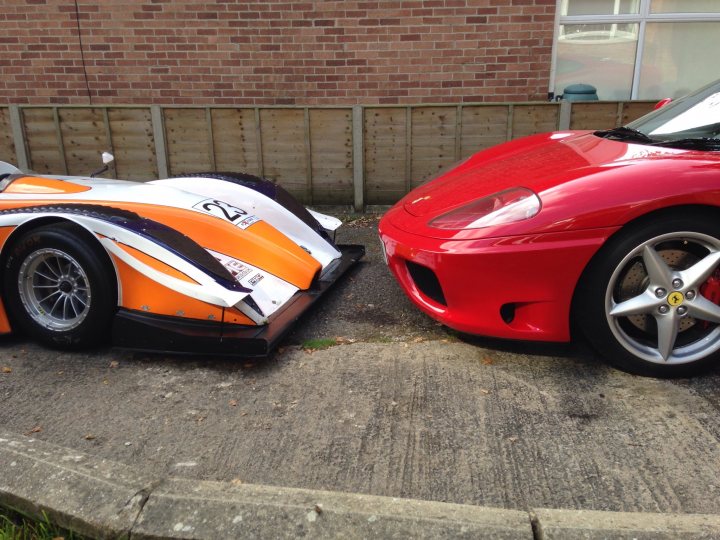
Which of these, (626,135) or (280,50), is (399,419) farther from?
(280,50)

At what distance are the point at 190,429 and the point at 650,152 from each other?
2353 mm

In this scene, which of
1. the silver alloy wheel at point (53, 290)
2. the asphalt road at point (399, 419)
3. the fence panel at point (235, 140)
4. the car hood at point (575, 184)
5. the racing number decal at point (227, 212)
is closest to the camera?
the asphalt road at point (399, 419)

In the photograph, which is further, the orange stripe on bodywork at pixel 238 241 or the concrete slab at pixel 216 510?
the orange stripe on bodywork at pixel 238 241

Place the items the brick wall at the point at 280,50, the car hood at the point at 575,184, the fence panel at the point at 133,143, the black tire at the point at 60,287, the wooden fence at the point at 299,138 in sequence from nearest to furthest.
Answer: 1. the car hood at the point at 575,184
2. the black tire at the point at 60,287
3. the wooden fence at the point at 299,138
4. the fence panel at the point at 133,143
5. the brick wall at the point at 280,50

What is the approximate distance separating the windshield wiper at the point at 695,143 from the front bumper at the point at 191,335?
2001 millimetres

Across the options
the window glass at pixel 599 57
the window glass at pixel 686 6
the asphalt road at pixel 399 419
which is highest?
the window glass at pixel 686 6

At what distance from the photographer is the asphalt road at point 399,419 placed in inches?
79.0

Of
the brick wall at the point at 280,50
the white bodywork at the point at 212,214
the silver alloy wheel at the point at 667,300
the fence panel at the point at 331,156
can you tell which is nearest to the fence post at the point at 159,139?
the brick wall at the point at 280,50

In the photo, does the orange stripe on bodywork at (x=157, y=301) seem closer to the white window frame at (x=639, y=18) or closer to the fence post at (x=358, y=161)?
the fence post at (x=358, y=161)

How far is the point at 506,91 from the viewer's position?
6.65 m

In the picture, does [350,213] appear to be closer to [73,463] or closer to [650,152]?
[650,152]

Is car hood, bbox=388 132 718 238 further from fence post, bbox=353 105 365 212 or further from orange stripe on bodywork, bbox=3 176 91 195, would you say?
fence post, bbox=353 105 365 212

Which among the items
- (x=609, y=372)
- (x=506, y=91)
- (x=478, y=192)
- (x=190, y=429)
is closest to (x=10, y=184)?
(x=190, y=429)

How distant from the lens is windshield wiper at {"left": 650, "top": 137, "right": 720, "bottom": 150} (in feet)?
8.64
